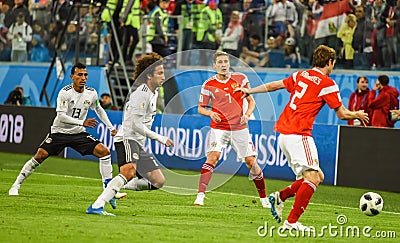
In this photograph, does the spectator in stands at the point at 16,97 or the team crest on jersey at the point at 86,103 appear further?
the spectator in stands at the point at 16,97

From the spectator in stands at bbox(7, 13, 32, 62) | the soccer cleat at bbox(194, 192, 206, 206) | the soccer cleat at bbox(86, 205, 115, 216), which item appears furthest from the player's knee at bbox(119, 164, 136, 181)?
the spectator in stands at bbox(7, 13, 32, 62)

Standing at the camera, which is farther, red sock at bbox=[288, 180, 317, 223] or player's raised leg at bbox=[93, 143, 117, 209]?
player's raised leg at bbox=[93, 143, 117, 209]

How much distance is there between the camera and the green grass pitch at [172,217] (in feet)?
34.3

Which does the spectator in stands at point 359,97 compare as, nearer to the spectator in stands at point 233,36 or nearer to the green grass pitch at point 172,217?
the green grass pitch at point 172,217

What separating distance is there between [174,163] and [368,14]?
5.73 meters

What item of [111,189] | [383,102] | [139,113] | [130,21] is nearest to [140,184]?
[139,113]

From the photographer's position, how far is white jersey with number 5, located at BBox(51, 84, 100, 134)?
49.3ft

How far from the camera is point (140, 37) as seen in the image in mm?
26047

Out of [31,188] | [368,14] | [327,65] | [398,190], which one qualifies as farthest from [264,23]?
[327,65]

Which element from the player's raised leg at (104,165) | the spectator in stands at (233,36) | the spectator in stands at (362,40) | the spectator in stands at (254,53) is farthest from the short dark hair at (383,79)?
the player's raised leg at (104,165)

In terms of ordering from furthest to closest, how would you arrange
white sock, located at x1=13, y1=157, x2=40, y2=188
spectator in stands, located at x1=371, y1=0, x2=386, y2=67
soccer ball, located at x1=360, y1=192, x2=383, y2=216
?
spectator in stands, located at x1=371, y1=0, x2=386, y2=67
white sock, located at x1=13, y1=157, x2=40, y2=188
soccer ball, located at x1=360, y1=192, x2=383, y2=216

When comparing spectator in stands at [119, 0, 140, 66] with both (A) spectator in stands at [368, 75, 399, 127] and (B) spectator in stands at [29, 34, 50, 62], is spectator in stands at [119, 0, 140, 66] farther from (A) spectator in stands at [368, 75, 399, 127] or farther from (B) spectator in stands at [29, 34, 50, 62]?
(A) spectator in stands at [368, 75, 399, 127]

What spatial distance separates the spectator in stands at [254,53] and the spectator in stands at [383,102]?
377 centimetres

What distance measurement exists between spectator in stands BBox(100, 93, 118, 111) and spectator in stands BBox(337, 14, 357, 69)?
265 inches
